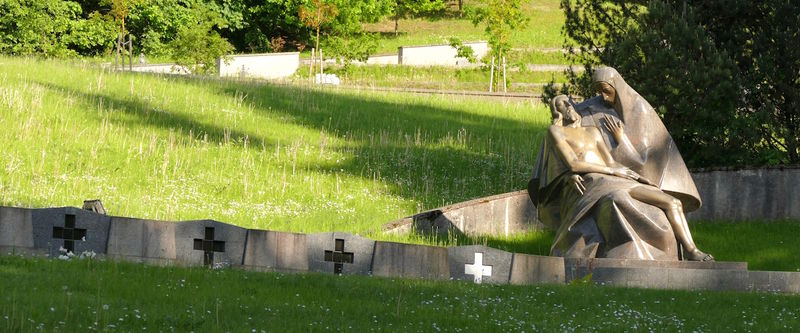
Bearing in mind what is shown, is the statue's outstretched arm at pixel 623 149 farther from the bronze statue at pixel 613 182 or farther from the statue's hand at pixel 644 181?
the statue's hand at pixel 644 181

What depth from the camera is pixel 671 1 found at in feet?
85.7

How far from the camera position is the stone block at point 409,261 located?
49.5 ft

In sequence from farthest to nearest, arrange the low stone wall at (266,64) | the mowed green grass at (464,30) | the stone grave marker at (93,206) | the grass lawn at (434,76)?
the mowed green grass at (464,30) < the low stone wall at (266,64) < the grass lawn at (434,76) < the stone grave marker at (93,206)

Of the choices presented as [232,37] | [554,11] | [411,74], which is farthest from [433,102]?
[554,11]

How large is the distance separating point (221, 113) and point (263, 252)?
16.4 m

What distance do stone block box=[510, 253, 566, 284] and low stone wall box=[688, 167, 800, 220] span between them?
8.38 meters

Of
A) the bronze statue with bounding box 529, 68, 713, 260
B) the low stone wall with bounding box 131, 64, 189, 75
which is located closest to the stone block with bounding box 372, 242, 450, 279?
the bronze statue with bounding box 529, 68, 713, 260

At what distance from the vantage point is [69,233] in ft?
49.4

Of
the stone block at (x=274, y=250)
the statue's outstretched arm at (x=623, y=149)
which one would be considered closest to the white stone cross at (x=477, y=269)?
the stone block at (x=274, y=250)

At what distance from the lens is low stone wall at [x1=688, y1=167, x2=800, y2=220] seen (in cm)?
2372

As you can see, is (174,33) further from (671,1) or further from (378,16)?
(671,1)

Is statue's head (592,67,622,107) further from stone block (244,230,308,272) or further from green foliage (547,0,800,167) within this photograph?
green foliage (547,0,800,167)

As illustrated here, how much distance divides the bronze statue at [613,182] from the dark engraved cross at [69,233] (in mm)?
6217

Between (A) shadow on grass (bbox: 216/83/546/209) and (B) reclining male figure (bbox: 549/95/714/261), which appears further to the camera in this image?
(A) shadow on grass (bbox: 216/83/546/209)
